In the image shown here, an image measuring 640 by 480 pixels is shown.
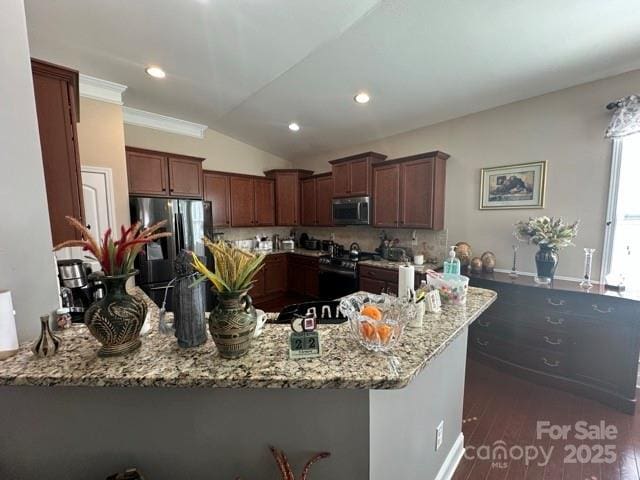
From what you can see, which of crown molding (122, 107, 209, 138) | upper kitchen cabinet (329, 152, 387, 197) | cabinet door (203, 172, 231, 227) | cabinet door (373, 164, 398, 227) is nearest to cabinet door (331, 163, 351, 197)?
upper kitchen cabinet (329, 152, 387, 197)

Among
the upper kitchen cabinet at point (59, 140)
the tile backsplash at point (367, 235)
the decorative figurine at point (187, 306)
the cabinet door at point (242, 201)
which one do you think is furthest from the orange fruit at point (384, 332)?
the cabinet door at point (242, 201)

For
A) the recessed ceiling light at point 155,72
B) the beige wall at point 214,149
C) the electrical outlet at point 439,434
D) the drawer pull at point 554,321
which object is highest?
the recessed ceiling light at point 155,72

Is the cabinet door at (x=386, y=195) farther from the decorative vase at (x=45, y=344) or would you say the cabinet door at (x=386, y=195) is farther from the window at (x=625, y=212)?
the decorative vase at (x=45, y=344)

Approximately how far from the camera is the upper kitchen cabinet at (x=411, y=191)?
3.29 metres

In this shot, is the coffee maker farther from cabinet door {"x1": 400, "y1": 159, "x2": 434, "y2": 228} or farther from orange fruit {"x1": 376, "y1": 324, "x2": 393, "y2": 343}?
cabinet door {"x1": 400, "y1": 159, "x2": 434, "y2": 228}

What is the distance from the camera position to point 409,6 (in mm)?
1825

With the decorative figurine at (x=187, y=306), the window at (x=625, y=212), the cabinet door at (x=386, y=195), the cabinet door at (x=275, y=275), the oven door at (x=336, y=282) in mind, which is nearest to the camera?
the decorative figurine at (x=187, y=306)

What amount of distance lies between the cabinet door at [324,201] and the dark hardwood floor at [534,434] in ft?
9.95

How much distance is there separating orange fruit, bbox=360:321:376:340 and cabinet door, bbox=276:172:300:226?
168 inches

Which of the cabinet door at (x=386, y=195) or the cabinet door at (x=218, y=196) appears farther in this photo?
the cabinet door at (x=218, y=196)

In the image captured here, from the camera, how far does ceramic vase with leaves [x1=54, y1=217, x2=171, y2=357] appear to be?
0.81m

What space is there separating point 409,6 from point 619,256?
279 cm

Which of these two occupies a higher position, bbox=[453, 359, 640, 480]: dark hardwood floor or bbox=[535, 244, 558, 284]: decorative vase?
bbox=[535, 244, 558, 284]: decorative vase

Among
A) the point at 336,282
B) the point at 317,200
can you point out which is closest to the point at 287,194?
Answer: the point at 317,200
